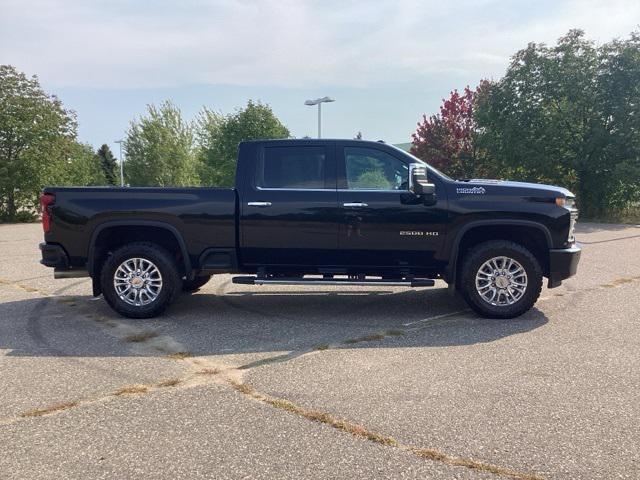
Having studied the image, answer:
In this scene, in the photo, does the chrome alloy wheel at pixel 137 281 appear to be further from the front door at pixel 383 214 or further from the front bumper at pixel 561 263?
the front bumper at pixel 561 263

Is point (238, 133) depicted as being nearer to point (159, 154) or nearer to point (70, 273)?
point (159, 154)

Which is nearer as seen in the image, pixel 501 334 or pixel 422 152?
pixel 501 334

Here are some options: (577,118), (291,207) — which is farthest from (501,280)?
(577,118)

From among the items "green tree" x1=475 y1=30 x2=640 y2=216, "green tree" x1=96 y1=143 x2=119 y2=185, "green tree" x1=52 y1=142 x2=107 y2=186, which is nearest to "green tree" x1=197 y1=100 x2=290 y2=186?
"green tree" x1=52 y1=142 x2=107 y2=186

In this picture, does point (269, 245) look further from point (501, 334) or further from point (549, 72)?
point (549, 72)

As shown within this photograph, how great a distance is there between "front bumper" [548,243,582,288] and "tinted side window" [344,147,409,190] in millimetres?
1779

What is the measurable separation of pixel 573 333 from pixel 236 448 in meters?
3.76

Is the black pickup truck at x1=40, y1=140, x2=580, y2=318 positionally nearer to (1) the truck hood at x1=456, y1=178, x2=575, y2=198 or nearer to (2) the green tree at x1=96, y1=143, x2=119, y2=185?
(1) the truck hood at x1=456, y1=178, x2=575, y2=198

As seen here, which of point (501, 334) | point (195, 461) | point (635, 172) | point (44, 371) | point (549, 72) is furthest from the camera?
point (549, 72)

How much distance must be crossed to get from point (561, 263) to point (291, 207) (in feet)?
9.81

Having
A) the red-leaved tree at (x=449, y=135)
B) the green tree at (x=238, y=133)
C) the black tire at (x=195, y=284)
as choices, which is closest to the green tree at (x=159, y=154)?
the green tree at (x=238, y=133)

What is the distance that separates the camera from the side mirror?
5.44 meters

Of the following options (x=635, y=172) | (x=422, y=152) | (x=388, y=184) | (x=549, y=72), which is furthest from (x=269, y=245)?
(x=422, y=152)

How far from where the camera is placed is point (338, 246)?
19.1ft
